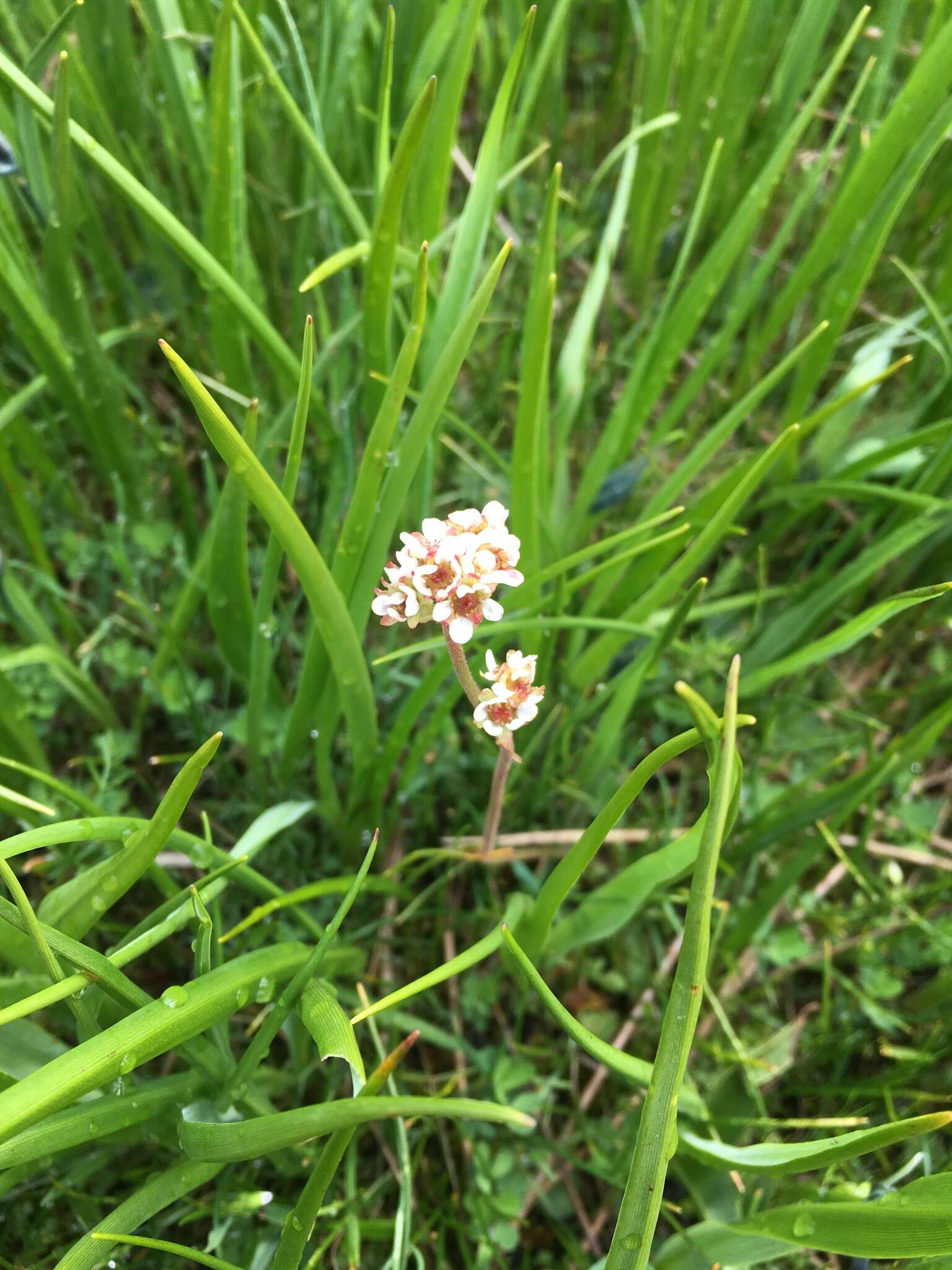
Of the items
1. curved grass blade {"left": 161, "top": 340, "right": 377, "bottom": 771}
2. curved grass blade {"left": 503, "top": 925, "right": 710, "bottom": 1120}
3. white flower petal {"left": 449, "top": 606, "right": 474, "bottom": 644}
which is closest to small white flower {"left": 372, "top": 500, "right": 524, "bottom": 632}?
white flower petal {"left": 449, "top": 606, "right": 474, "bottom": 644}

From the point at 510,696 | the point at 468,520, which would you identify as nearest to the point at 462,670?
the point at 510,696

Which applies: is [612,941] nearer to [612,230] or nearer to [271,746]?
[271,746]

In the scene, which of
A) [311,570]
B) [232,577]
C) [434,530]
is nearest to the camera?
[434,530]

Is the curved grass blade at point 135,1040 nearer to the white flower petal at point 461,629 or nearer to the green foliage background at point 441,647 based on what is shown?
the green foliage background at point 441,647

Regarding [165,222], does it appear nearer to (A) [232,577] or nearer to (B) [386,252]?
(B) [386,252]

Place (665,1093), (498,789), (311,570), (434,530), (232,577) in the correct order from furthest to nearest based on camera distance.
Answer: (232,577), (498,789), (311,570), (434,530), (665,1093)

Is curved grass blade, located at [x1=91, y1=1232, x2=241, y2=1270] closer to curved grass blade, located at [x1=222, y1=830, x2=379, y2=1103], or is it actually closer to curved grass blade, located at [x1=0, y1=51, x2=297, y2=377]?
curved grass blade, located at [x1=222, y1=830, x2=379, y2=1103]

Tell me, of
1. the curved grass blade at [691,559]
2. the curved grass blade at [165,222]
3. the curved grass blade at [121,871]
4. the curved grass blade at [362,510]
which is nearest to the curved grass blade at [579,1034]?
the curved grass blade at [121,871]
